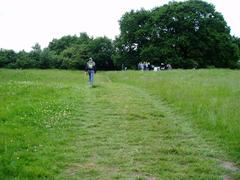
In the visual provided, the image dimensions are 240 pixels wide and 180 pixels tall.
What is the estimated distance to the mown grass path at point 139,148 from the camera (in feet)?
32.7

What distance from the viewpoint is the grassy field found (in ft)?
33.0

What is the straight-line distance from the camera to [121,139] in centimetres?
1331

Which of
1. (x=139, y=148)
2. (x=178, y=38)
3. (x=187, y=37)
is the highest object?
(x=187, y=37)

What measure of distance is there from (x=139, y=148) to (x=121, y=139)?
1245 millimetres

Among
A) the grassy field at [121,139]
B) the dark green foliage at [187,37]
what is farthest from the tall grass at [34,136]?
the dark green foliage at [187,37]

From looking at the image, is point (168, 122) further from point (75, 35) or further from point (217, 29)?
point (75, 35)

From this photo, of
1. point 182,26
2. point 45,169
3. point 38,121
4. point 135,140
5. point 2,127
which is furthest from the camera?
point 182,26

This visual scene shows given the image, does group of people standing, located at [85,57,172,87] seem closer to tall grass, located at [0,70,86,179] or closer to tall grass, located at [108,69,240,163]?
tall grass, located at [108,69,240,163]

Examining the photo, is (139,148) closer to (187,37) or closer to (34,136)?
(34,136)

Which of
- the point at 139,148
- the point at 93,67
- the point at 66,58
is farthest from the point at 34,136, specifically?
the point at 66,58

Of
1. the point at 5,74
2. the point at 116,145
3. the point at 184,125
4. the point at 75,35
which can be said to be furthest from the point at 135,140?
the point at 75,35

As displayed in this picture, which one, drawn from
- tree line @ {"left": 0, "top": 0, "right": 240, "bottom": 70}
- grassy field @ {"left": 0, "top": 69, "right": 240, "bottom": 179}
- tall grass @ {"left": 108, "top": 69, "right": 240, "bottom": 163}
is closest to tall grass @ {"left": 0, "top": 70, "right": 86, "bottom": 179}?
grassy field @ {"left": 0, "top": 69, "right": 240, "bottom": 179}

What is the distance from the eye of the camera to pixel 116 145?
12.5 m

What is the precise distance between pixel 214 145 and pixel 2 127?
654cm
